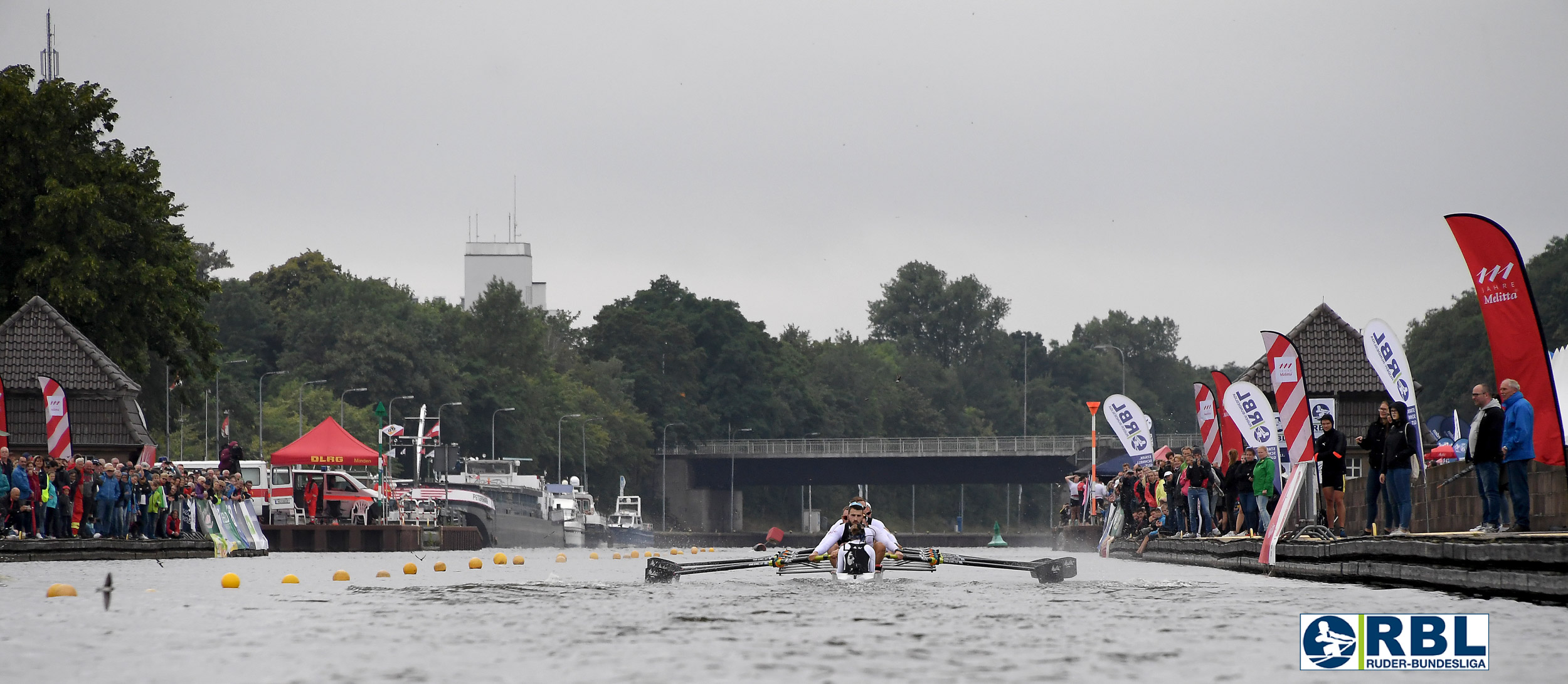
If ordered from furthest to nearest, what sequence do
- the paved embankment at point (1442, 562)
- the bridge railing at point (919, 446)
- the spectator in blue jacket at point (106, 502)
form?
the bridge railing at point (919, 446) < the spectator in blue jacket at point (106, 502) < the paved embankment at point (1442, 562)

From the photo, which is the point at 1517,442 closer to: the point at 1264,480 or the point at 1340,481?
the point at 1340,481

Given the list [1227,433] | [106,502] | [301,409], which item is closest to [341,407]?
[301,409]

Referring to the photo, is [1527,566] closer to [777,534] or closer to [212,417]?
[777,534]

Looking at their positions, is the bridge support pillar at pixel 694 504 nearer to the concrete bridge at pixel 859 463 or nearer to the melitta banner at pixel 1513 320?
the concrete bridge at pixel 859 463

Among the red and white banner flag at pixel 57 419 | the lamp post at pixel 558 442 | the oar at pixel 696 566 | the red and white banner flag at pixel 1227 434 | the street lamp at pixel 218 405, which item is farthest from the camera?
the lamp post at pixel 558 442

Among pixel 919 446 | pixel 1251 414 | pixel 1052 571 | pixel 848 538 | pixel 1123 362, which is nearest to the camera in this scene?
pixel 1052 571

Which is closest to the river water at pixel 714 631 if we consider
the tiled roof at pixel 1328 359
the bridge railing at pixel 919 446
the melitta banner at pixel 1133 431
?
the melitta banner at pixel 1133 431

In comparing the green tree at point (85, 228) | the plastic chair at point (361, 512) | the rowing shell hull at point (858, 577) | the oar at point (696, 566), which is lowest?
the plastic chair at point (361, 512)

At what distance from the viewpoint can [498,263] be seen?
149625mm

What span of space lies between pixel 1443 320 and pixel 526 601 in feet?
275

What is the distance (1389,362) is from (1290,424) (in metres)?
2.29

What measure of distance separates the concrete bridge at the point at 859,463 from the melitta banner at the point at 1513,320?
80279 mm

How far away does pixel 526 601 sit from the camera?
17766 millimetres

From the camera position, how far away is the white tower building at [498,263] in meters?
150
